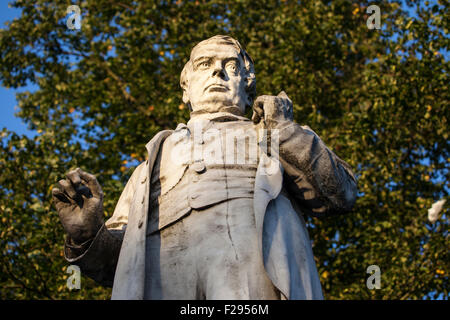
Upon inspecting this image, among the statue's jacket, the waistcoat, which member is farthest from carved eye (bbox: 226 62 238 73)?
the statue's jacket

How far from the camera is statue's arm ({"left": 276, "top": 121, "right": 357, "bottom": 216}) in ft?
18.7

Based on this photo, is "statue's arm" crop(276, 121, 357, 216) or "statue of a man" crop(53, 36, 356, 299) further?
"statue's arm" crop(276, 121, 357, 216)

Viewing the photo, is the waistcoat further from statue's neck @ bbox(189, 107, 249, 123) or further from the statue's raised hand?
the statue's raised hand

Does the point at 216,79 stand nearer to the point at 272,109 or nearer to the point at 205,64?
the point at 205,64

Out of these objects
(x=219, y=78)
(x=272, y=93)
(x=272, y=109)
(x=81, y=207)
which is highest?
(x=272, y=93)

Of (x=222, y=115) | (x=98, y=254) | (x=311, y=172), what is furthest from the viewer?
(x=222, y=115)

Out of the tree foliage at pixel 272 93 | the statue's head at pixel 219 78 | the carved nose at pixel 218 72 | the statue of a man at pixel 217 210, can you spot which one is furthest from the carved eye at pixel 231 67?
the tree foliage at pixel 272 93

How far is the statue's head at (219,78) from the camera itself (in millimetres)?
6582

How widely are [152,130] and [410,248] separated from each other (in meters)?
5.67

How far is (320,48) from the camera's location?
57.6 ft

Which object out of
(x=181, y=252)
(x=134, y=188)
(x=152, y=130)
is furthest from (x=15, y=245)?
(x=181, y=252)

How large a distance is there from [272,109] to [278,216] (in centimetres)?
82

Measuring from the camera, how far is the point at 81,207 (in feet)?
19.0

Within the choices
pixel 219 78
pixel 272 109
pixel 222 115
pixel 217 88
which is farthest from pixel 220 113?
pixel 272 109
